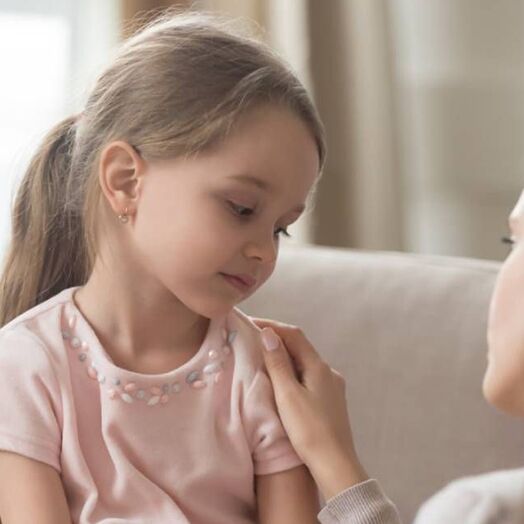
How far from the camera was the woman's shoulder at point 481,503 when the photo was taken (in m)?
0.89

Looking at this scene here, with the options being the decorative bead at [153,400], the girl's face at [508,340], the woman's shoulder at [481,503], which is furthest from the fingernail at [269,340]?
the woman's shoulder at [481,503]

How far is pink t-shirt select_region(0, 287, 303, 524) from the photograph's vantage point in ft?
4.97

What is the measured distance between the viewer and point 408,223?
132 inches

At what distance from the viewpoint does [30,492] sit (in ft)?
4.85

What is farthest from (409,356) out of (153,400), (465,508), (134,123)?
(465,508)

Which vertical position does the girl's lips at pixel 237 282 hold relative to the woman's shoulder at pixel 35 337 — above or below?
above

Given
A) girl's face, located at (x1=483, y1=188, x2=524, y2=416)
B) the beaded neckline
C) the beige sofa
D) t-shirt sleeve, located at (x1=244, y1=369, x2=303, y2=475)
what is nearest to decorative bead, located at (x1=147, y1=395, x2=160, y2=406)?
the beaded neckline

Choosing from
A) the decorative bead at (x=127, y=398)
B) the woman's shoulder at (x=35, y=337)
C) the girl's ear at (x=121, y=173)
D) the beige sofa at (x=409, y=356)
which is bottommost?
the beige sofa at (x=409, y=356)

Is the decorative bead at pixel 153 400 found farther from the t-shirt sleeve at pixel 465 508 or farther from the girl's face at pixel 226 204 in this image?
the t-shirt sleeve at pixel 465 508

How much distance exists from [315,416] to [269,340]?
0.12m

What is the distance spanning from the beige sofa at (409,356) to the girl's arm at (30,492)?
739 mm

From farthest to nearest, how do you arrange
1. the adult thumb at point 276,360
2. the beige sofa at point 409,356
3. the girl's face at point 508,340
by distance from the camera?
the beige sofa at point 409,356, the adult thumb at point 276,360, the girl's face at point 508,340

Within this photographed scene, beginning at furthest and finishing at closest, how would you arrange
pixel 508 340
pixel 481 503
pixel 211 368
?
pixel 211 368, pixel 508 340, pixel 481 503

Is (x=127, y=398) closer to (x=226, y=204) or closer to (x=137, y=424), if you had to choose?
(x=137, y=424)
